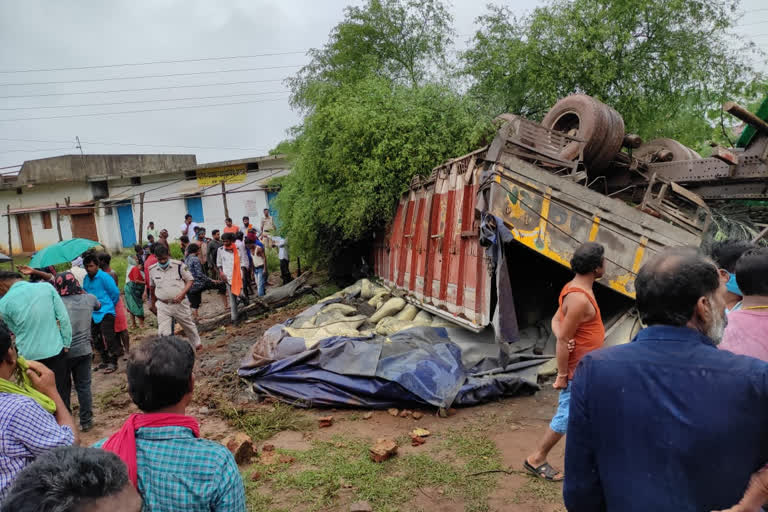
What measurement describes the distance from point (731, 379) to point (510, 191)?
4.78 metres

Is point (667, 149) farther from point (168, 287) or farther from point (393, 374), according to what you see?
point (168, 287)

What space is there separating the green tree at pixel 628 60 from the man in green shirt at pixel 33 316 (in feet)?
33.6

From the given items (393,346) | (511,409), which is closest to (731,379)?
(511,409)

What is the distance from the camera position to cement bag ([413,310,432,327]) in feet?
23.5

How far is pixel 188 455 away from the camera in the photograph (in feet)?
5.09

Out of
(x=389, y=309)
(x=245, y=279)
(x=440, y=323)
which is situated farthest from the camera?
(x=245, y=279)

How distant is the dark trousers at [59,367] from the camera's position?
449 centimetres

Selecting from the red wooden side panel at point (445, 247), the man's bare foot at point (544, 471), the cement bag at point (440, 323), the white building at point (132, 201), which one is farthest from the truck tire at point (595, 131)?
the white building at point (132, 201)

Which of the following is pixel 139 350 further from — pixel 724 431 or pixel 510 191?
pixel 510 191

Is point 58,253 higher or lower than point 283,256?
higher

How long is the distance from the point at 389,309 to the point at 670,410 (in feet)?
22.4

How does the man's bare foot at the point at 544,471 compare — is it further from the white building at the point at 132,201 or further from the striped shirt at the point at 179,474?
the white building at the point at 132,201

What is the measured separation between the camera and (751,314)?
83.1 inches

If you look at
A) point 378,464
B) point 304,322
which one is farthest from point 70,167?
point 378,464
